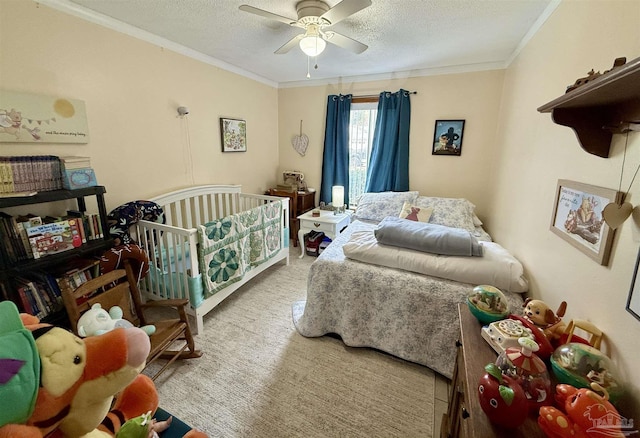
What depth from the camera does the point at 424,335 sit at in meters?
1.74

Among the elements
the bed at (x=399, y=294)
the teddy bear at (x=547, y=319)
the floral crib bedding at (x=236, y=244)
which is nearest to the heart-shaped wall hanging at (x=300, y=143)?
the floral crib bedding at (x=236, y=244)

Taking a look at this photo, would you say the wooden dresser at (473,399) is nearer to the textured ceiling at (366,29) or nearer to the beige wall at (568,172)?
the beige wall at (568,172)

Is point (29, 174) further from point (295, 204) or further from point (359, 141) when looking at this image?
point (359, 141)

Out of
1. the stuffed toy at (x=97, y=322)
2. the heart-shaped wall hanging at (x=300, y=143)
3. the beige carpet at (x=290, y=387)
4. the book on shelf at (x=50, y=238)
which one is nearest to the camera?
the stuffed toy at (x=97, y=322)

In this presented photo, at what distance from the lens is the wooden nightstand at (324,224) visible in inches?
130

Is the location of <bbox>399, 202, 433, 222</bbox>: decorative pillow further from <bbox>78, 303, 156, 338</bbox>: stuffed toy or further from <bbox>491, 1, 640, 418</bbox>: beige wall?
<bbox>78, 303, 156, 338</bbox>: stuffed toy

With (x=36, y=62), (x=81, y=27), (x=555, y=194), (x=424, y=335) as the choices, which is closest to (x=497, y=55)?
(x=555, y=194)

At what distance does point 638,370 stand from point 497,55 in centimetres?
300

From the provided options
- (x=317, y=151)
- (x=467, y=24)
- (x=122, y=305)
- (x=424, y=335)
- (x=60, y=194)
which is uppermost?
(x=467, y=24)

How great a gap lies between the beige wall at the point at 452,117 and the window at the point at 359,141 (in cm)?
20

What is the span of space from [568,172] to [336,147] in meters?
2.84

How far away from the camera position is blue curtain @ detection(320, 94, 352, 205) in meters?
3.66

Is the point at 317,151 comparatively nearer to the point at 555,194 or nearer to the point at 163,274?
the point at 163,274

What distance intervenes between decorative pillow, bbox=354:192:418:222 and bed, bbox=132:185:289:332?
91 centimetres
